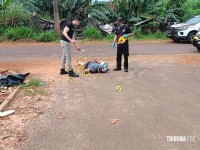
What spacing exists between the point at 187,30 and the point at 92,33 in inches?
218

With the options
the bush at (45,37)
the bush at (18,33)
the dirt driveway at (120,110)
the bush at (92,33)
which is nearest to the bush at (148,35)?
the bush at (92,33)

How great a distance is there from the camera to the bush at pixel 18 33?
20.1 metres

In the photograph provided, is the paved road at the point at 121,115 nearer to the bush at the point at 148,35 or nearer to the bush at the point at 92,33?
the bush at the point at 92,33

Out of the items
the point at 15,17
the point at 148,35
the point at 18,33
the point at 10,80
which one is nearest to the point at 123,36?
the point at 10,80

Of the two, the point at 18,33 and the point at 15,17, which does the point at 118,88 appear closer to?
the point at 18,33

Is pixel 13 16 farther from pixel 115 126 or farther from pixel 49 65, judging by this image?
pixel 115 126

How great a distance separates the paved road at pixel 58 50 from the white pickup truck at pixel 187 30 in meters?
1.78

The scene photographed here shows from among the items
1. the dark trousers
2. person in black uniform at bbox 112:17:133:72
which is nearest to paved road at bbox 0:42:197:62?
the dark trousers

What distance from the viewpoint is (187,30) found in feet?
63.2

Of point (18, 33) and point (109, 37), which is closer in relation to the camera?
point (18, 33)

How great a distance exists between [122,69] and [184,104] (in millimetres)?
4375

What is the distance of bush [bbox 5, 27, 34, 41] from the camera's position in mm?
20141

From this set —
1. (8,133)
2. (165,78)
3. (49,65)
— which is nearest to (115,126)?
(8,133)

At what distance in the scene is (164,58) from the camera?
13.8 meters
